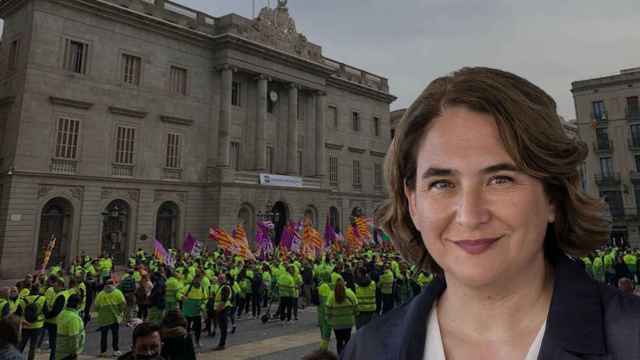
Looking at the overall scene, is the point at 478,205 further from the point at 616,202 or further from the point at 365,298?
the point at 616,202

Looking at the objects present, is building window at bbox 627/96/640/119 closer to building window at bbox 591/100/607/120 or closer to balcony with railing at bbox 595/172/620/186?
building window at bbox 591/100/607/120

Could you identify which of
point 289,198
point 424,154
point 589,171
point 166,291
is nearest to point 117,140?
point 289,198

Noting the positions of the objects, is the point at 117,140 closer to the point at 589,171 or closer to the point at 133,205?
the point at 133,205

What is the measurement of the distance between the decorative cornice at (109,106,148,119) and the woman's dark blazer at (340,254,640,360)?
92.9 ft

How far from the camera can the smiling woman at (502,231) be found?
1238 millimetres

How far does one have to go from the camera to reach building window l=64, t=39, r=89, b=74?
80.6 feet

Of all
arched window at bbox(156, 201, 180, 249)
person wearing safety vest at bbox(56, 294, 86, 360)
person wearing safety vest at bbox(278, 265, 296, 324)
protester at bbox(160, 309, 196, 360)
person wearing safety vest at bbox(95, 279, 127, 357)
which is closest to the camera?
protester at bbox(160, 309, 196, 360)

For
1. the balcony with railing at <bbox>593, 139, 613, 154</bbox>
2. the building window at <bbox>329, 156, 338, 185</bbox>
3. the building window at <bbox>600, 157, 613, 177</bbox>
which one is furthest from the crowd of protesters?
the balcony with railing at <bbox>593, 139, 613, 154</bbox>

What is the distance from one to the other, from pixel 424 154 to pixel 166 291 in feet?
38.8

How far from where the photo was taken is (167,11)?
96.3ft

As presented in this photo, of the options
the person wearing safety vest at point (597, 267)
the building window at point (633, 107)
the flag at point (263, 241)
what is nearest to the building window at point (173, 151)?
the flag at point (263, 241)

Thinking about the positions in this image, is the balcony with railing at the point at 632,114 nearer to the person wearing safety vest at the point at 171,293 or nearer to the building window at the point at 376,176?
the building window at the point at 376,176

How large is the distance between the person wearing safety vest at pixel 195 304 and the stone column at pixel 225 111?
19.9 metres

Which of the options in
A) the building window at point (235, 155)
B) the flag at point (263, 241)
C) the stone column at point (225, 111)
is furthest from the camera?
the building window at point (235, 155)
